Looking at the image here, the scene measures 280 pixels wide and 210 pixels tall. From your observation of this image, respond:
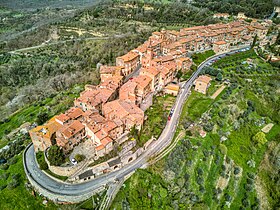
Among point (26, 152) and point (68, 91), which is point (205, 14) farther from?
point (26, 152)

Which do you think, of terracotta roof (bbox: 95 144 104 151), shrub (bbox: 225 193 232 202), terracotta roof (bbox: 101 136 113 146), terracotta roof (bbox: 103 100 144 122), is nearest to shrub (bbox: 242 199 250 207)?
shrub (bbox: 225 193 232 202)

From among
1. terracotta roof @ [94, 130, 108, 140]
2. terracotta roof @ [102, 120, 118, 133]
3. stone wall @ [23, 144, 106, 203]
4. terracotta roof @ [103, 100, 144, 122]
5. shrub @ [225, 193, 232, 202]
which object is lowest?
shrub @ [225, 193, 232, 202]

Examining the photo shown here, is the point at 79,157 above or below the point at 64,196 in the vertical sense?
above

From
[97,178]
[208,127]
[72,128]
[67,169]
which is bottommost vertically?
[97,178]

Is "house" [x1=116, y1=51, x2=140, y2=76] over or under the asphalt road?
over

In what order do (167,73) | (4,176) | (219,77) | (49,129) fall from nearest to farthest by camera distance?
(49,129)
(4,176)
(167,73)
(219,77)

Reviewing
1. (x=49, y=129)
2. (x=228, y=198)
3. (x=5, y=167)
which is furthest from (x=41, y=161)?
(x=228, y=198)

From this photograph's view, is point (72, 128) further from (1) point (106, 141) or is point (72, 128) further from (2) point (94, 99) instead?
(2) point (94, 99)

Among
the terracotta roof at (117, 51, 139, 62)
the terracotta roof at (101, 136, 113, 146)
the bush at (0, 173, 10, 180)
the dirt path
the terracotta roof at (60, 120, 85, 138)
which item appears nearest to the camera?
the terracotta roof at (101, 136, 113, 146)

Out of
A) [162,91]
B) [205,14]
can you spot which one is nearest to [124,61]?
[162,91]

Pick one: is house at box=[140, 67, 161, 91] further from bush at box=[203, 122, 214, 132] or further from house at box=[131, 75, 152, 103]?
bush at box=[203, 122, 214, 132]
